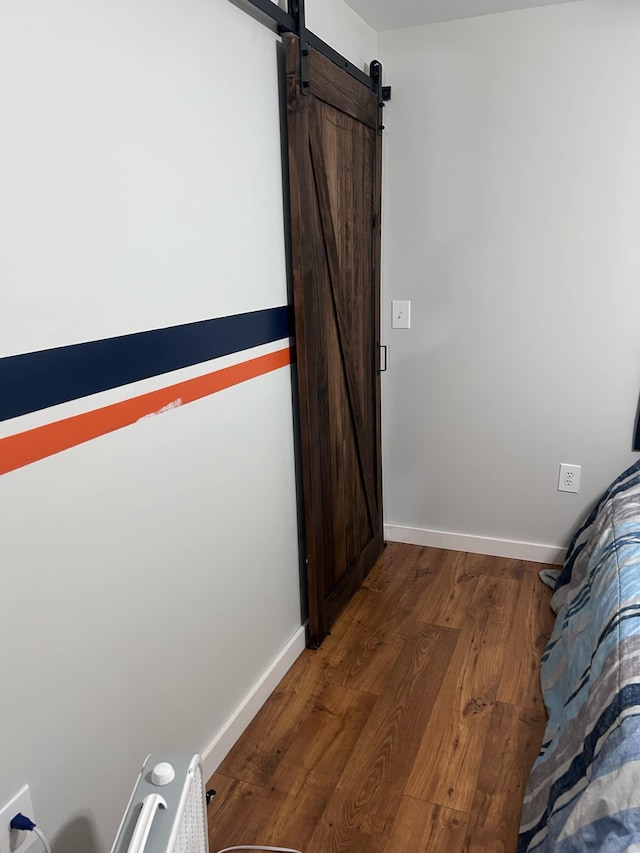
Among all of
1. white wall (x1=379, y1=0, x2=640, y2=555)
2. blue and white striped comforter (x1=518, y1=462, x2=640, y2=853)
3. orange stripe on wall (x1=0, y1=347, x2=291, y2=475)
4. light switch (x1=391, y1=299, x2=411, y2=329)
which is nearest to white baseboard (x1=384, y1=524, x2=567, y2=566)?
white wall (x1=379, y1=0, x2=640, y2=555)

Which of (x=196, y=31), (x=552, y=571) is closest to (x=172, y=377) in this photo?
(x=196, y=31)

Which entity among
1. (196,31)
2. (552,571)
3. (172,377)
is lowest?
(552,571)

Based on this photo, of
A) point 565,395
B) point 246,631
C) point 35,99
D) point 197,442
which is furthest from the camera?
point 565,395

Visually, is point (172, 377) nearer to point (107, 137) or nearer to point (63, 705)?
point (107, 137)

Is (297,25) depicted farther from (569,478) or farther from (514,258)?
(569,478)

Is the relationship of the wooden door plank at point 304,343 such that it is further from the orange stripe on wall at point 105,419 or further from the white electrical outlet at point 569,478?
the white electrical outlet at point 569,478

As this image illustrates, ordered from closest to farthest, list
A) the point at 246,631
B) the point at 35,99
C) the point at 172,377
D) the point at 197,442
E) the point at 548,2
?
the point at 35,99 → the point at 172,377 → the point at 197,442 → the point at 246,631 → the point at 548,2

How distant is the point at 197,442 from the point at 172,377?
21 centimetres

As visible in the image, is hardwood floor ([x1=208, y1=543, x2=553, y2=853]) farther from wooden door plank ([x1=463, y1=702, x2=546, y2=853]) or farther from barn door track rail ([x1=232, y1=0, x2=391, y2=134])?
barn door track rail ([x1=232, y1=0, x2=391, y2=134])

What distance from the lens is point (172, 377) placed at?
1.46 metres

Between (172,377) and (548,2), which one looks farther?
(548,2)

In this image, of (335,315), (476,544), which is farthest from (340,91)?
(476,544)

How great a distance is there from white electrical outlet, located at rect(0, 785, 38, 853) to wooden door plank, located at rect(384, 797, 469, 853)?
864 mm

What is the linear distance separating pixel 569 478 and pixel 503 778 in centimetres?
140
